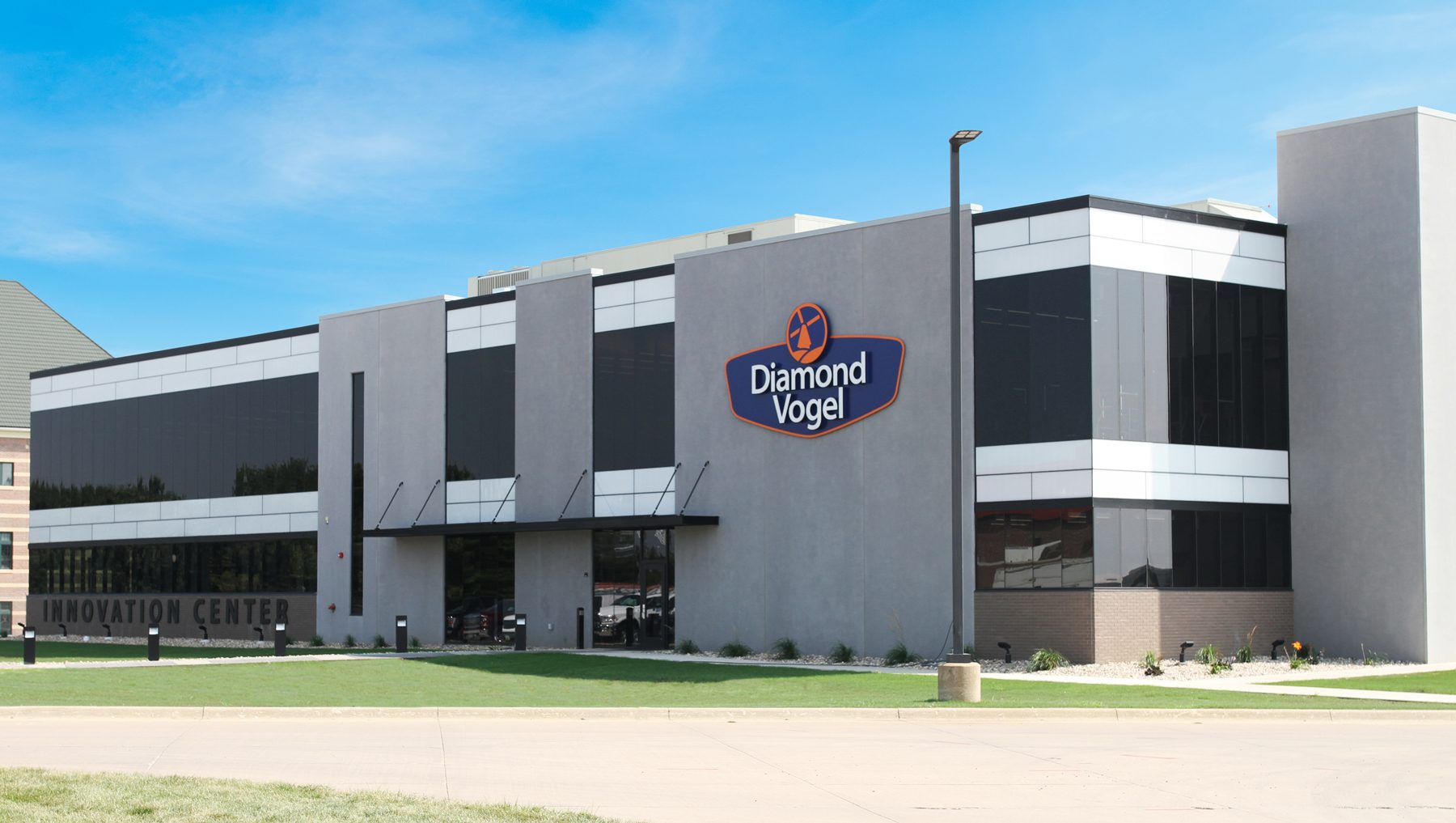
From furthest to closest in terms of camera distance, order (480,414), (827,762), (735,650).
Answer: (480,414)
(735,650)
(827,762)

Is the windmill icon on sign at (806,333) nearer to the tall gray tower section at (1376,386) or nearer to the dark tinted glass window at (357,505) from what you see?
the tall gray tower section at (1376,386)

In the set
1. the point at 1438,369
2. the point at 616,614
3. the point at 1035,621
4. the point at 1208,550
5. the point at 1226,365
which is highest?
the point at 1226,365

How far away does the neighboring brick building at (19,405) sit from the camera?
69312 millimetres

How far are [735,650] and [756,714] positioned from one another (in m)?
15.3

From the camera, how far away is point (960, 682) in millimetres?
22797

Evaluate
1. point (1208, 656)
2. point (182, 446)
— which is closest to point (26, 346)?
point (182, 446)

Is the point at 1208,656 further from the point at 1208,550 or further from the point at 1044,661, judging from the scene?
the point at 1044,661

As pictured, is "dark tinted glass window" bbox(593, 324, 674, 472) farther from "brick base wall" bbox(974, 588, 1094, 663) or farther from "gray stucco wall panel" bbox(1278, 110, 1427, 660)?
"gray stucco wall panel" bbox(1278, 110, 1427, 660)

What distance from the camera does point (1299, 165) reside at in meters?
35.5

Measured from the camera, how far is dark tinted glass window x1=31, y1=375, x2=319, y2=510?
159ft

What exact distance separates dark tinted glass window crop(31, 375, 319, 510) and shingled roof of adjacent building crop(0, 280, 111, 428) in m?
13.7

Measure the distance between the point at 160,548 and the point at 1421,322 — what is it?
127 ft

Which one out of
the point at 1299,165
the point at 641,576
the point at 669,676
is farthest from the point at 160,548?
the point at 1299,165

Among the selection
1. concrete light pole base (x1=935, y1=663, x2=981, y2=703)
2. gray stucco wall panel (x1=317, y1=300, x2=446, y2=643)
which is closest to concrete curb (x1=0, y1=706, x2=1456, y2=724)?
concrete light pole base (x1=935, y1=663, x2=981, y2=703)
